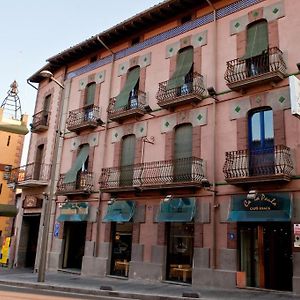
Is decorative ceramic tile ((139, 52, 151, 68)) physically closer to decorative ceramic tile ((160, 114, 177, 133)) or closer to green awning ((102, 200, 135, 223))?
decorative ceramic tile ((160, 114, 177, 133))

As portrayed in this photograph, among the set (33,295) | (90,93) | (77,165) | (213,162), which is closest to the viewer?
(33,295)

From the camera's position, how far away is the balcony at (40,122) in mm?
24002

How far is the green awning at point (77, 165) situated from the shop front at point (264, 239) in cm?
907

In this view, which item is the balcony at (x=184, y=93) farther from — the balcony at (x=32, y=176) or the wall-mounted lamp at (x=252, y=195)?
the balcony at (x=32, y=176)

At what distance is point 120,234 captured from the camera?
60.1 feet

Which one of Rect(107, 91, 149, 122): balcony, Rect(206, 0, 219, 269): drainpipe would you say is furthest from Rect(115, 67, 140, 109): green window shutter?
Rect(206, 0, 219, 269): drainpipe

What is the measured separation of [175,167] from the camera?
16.6 m

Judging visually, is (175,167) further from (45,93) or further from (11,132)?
(11,132)

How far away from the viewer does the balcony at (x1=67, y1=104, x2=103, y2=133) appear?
2047 centimetres

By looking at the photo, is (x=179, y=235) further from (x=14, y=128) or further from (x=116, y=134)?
(x=14, y=128)

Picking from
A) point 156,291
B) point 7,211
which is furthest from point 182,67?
point 7,211

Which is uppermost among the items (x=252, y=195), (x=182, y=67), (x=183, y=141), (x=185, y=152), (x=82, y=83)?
(x=82, y=83)

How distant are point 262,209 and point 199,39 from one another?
838cm

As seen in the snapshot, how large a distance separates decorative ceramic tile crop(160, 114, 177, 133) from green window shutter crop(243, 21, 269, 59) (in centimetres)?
409
